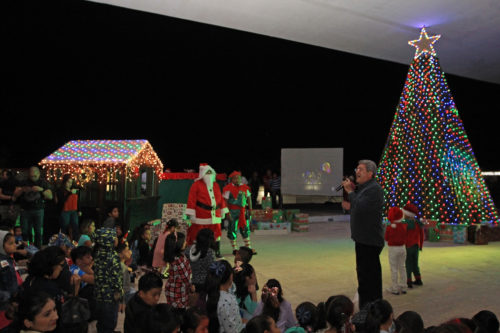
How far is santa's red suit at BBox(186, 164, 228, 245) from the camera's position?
307 inches

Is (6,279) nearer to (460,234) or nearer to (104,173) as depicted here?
→ (104,173)

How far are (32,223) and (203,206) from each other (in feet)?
12.5

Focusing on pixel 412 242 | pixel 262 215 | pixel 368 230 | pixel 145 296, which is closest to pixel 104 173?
pixel 262 215

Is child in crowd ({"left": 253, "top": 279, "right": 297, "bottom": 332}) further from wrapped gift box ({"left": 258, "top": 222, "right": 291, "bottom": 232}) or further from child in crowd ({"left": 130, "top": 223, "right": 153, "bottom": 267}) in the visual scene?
wrapped gift box ({"left": 258, "top": 222, "right": 291, "bottom": 232})

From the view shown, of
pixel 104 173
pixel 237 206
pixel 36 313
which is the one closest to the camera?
pixel 36 313

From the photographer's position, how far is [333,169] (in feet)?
61.2

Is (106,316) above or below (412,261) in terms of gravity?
below

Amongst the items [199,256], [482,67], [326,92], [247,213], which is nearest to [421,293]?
[199,256]

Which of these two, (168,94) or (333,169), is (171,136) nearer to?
(168,94)

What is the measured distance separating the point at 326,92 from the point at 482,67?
14282 millimetres

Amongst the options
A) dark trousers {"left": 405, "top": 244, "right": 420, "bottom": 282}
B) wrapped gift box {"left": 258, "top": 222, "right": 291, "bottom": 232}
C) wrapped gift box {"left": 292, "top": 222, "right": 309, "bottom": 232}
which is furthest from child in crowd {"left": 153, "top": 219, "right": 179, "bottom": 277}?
wrapped gift box {"left": 292, "top": 222, "right": 309, "bottom": 232}

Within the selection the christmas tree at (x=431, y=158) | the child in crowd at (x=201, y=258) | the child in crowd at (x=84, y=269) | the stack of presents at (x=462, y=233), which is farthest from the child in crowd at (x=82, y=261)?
the christmas tree at (x=431, y=158)

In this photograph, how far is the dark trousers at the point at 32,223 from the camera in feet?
28.0

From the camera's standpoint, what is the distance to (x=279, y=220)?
1272 centimetres
